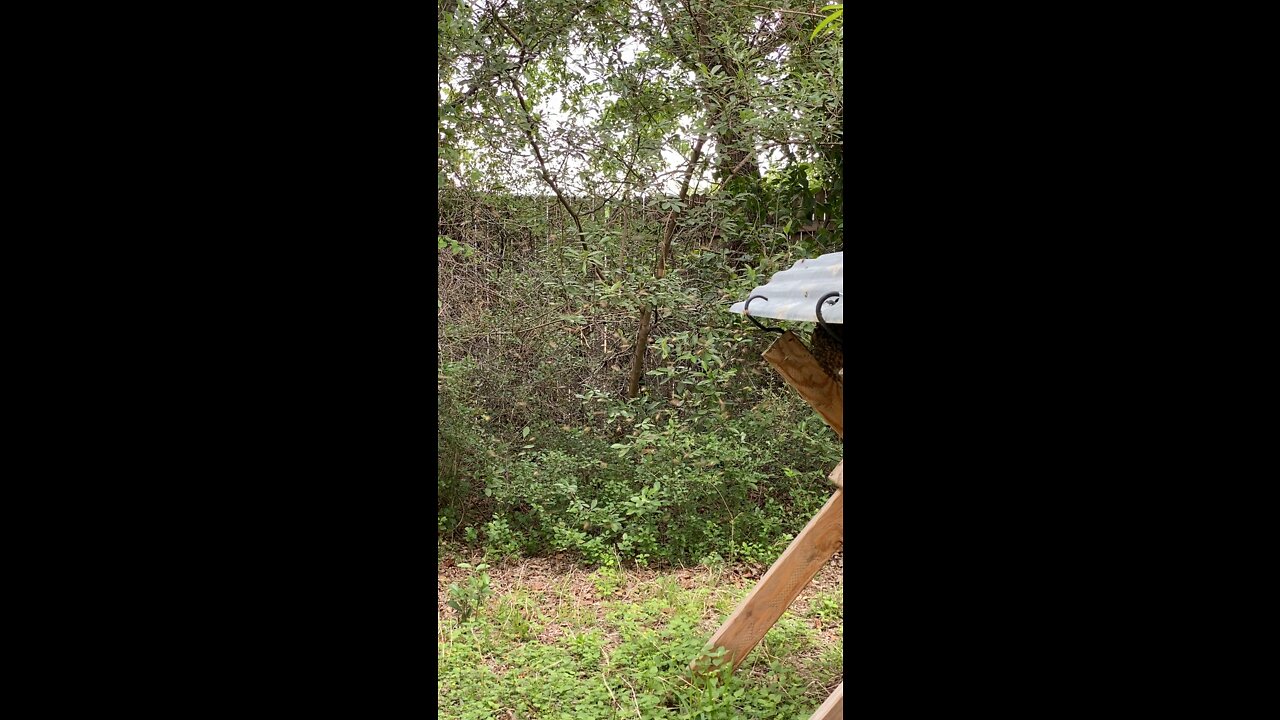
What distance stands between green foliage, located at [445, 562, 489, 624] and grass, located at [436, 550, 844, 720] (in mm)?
36

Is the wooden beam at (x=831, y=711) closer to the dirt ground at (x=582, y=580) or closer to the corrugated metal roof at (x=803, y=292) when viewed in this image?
the corrugated metal roof at (x=803, y=292)

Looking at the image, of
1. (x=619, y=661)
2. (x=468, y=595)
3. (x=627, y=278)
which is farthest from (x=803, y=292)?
(x=627, y=278)

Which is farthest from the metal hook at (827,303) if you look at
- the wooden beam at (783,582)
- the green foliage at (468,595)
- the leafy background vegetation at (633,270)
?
the leafy background vegetation at (633,270)

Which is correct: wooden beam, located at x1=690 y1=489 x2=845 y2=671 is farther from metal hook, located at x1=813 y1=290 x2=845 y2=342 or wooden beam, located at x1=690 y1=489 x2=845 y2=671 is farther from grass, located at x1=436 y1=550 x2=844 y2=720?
metal hook, located at x1=813 y1=290 x2=845 y2=342

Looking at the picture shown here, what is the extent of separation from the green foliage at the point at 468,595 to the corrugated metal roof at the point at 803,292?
2.04 m

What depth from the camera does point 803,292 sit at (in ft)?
8.24

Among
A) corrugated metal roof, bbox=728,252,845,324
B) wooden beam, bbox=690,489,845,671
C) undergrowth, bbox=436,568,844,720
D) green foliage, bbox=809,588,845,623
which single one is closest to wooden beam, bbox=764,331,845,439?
corrugated metal roof, bbox=728,252,845,324

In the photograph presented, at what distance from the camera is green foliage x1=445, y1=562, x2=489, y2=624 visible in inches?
160

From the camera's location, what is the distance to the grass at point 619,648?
10.7 ft
